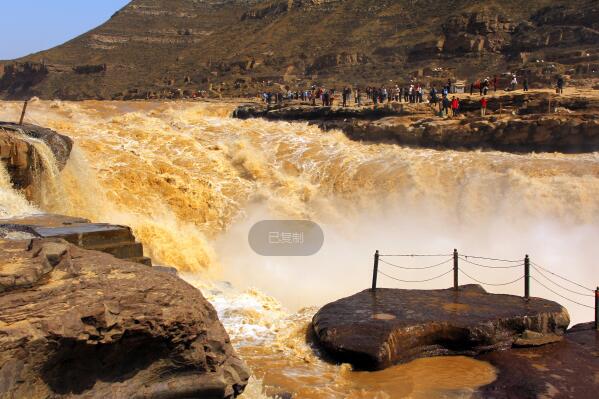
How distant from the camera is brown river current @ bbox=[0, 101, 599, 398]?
37.3 ft

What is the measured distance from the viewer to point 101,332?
396 centimetres

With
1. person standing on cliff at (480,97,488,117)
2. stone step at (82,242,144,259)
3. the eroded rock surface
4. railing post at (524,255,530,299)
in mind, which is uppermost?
person standing on cliff at (480,97,488,117)

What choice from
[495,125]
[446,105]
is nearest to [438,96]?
[446,105]

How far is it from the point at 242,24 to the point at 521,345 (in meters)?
65.2

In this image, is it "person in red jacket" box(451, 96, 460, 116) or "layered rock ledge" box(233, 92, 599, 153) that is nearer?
"layered rock ledge" box(233, 92, 599, 153)

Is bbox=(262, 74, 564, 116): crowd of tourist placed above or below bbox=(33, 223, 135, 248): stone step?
above

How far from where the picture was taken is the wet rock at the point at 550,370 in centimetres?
616

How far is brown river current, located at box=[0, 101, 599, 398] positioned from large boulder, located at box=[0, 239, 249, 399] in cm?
288

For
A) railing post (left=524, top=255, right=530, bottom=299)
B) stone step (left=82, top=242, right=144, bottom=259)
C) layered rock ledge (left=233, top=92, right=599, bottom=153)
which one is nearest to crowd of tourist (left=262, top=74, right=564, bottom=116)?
layered rock ledge (left=233, top=92, right=599, bottom=153)

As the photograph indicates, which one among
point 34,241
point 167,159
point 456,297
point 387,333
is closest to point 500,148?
point 167,159

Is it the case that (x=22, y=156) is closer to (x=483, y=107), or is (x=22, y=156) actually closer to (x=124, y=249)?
(x=124, y=249)

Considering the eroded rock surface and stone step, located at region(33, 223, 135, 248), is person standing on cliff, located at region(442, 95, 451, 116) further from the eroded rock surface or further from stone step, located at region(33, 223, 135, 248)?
stone step, located at region(33, 223, 135, 248)

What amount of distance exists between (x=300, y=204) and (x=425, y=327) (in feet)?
29.7

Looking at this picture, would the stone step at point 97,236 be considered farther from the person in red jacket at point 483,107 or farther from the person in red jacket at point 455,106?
the person in red jacket at point 483,107
